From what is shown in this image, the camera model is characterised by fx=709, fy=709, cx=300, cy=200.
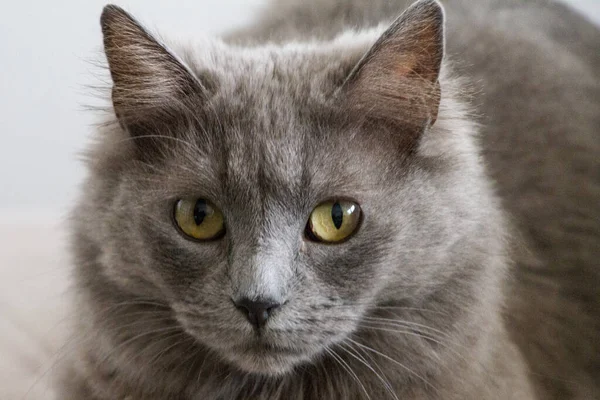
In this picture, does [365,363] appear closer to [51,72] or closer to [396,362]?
[396,362]

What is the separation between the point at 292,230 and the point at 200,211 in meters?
0.15

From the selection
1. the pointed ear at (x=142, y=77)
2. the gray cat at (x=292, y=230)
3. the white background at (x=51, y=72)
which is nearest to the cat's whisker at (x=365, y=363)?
the gray cat at (x=292, y=230)

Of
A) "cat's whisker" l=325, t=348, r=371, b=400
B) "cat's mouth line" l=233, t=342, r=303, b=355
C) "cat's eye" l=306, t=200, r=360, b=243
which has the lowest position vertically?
"cat's whisker" l=325, t=348, r=371, b=400

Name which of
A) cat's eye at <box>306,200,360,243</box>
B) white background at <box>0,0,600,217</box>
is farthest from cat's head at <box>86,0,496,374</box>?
white background at <box>0,0,600,217</box>

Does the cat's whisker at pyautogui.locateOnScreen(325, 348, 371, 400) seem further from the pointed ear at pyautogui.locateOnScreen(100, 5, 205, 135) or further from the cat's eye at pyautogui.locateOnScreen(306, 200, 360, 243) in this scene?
the pointed ear at pyautogui.locateOnScreen(100, 5, 205, 135)

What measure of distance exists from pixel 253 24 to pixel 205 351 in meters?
1.11

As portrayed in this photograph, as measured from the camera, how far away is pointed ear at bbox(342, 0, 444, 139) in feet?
3.48

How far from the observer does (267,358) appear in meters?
1.05

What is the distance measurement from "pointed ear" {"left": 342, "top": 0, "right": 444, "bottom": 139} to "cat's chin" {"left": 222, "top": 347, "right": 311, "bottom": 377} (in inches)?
15.4

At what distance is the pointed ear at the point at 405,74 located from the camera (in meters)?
1.06

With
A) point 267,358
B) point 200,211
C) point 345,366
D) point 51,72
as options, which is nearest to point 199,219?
point 200,211


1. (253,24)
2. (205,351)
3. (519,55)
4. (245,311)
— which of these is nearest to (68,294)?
(205,351)

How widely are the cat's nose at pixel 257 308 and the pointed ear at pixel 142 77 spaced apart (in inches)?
13.8

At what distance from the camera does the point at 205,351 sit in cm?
120
